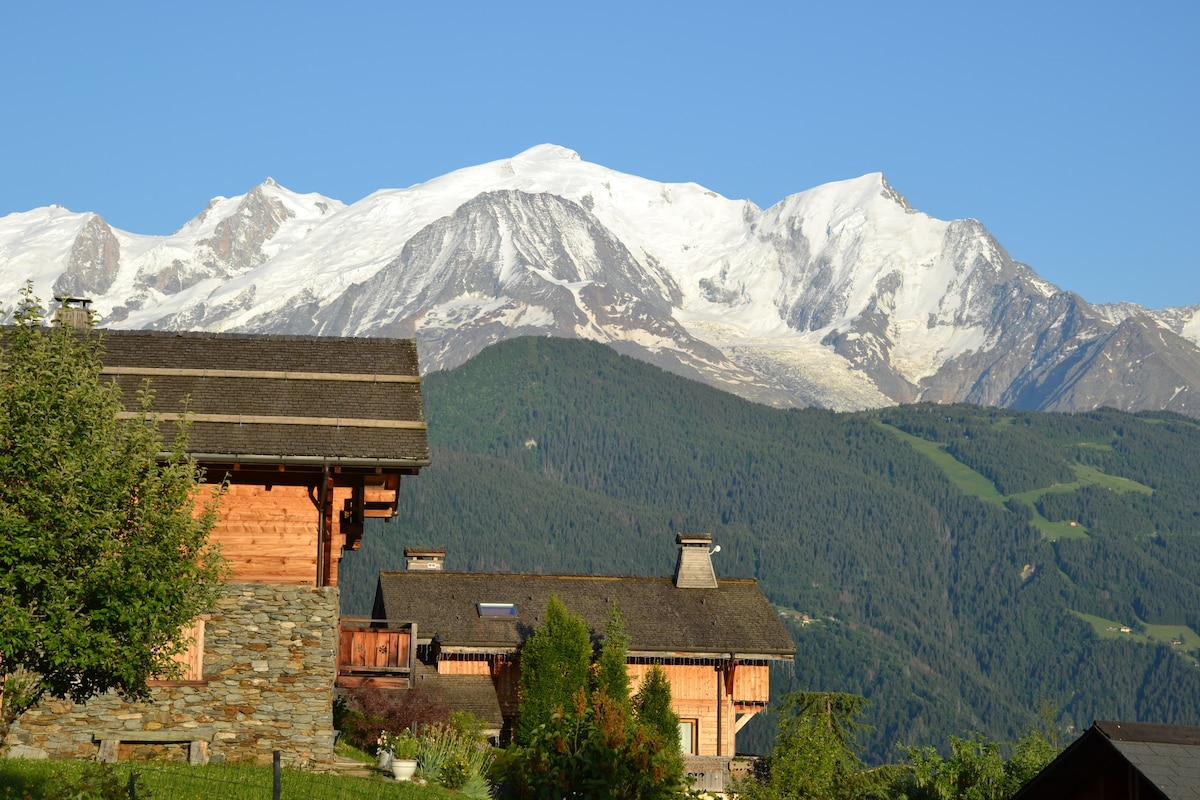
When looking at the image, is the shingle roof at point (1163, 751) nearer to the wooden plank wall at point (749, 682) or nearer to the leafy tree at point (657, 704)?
the leafy tree at point (657, 704)

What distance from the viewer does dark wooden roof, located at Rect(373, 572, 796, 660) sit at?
2117 inches

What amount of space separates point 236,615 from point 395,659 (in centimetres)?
522

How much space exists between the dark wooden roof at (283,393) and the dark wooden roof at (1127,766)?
13.3 metres

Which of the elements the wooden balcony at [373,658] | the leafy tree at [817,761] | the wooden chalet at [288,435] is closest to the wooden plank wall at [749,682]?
the leafy tree at [817,761]

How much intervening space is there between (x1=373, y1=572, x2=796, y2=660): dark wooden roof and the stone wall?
21928 mm

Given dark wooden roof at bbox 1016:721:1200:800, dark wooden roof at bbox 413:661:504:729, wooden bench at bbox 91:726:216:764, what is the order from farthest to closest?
1. dark wooden roof at bbox 413:661:504:729
2. wooden bench at bbox 91:726:216:764
3. dark wooden roof at bbox 1016:721:1200:800

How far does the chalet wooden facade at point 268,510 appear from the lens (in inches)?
1207

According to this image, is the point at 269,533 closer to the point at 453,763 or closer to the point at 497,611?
the point at 453,763

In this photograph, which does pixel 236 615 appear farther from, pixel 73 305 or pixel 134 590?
pixel 73 305

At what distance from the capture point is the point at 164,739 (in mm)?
30516

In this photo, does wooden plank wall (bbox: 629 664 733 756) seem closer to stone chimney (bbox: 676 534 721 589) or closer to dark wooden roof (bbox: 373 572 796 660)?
dark wooden roof (bbox: 373 572 796 660)

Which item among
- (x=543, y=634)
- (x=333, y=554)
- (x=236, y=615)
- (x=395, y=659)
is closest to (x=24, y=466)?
(x=236, y=615)

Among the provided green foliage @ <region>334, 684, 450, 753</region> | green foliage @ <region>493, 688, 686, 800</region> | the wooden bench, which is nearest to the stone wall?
the wooden bench

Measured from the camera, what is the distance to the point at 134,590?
79.4 ft
